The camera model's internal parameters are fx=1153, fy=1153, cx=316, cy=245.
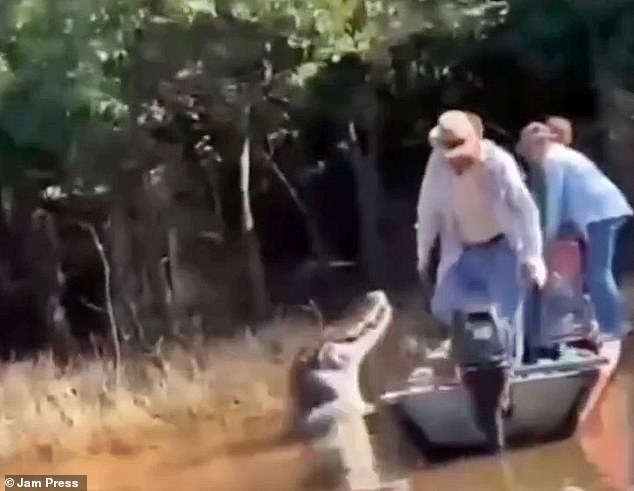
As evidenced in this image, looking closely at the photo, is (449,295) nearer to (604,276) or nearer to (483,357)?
(483,357)

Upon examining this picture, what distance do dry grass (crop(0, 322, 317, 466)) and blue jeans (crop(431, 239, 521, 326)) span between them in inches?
7.3

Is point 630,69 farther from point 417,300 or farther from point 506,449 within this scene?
point 506,449

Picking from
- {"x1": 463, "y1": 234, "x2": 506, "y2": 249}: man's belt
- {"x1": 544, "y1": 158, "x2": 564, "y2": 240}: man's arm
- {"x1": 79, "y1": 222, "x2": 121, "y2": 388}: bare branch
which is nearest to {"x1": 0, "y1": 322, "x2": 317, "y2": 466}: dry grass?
{"x1": 79, "y1": 222, "x2": 121, "y2": 388}: bare branch

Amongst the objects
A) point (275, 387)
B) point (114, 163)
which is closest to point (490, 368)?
point (275, 387)

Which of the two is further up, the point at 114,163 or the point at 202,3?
the point at 202,3

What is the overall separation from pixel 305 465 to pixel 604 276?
18.0 inches

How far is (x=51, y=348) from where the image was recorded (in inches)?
55.3

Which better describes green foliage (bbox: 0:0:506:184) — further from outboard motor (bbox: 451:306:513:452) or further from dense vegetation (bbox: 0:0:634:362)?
outboard motor (bbox: 451:306:513:452)

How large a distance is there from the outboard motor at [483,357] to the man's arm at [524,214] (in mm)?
79

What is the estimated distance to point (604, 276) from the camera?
1.50 metres

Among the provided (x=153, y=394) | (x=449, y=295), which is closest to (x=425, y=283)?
(x=449, y=295)

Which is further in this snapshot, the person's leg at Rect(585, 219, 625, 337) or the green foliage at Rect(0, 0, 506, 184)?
the person's leg at Rect(585, 219, 625, 337)

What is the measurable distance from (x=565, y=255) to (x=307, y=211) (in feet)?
1.12

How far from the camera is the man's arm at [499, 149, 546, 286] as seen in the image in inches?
58.1
